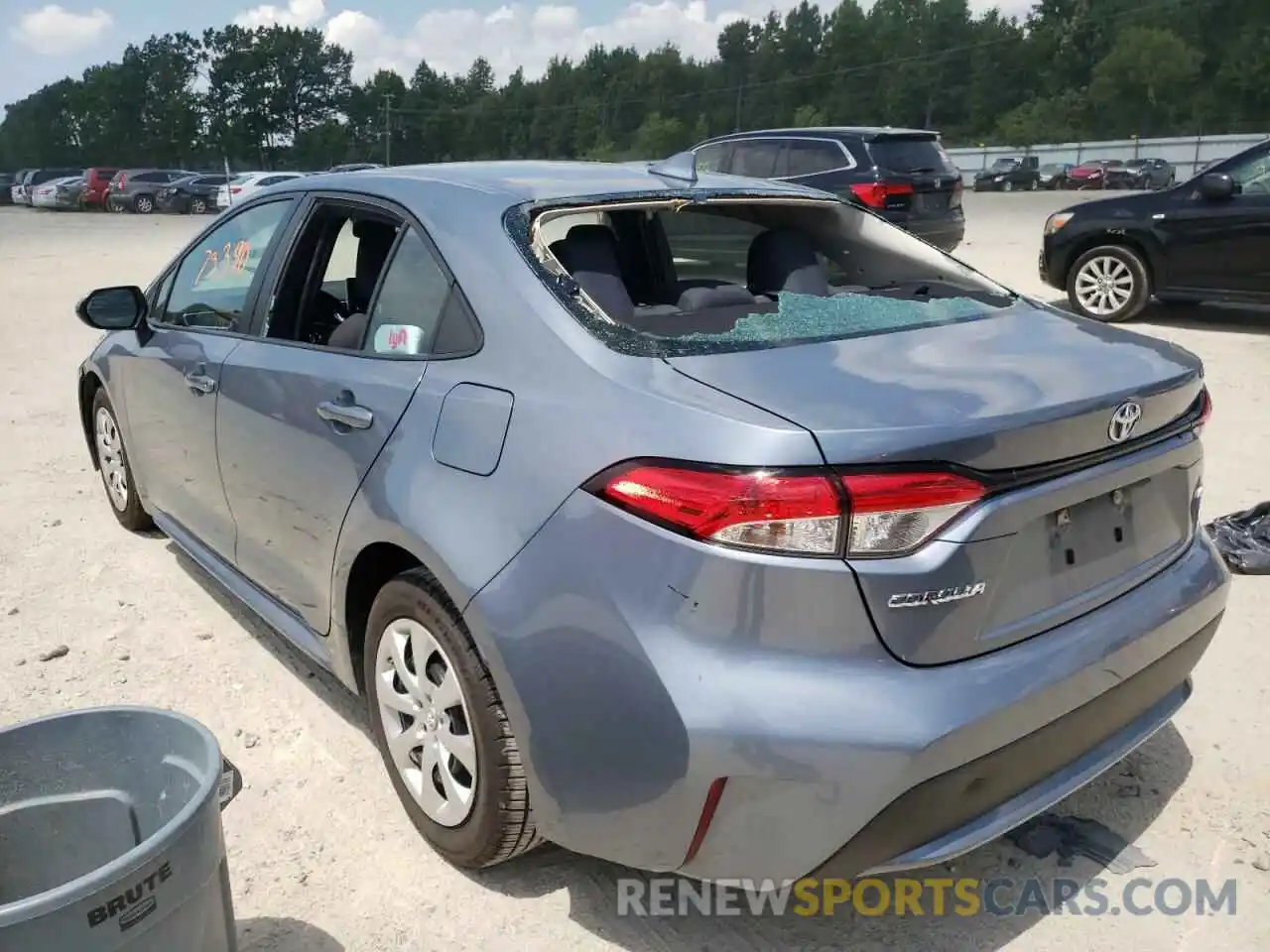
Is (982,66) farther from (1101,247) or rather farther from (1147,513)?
(1147,513)

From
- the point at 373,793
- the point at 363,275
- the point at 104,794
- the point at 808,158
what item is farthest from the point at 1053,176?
the point at 104,794

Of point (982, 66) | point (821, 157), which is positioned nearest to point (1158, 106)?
point (982, 66)

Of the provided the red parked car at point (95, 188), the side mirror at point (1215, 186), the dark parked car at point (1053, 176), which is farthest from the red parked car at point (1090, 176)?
the side mirror at point (1215, 186)

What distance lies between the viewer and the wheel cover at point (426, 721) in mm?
2416

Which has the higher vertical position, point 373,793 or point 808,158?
point 808,158

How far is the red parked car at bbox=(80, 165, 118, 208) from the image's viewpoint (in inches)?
1527

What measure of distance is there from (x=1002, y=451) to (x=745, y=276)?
146cm

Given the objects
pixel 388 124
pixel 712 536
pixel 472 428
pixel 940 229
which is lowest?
pixel 712 536

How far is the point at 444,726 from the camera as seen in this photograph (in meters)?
2.47

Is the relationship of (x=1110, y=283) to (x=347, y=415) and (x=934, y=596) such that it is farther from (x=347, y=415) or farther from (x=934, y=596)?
(x=934, y=596)

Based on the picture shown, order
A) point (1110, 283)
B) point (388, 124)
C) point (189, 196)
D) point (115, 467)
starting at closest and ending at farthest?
point (115, 467) → point (1110, 283) → point (189, 196) → point (388, 124)

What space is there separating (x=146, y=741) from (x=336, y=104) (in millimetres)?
114248

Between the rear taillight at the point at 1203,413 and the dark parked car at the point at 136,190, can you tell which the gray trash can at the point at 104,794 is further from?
the dark parked car at the point at 136,190

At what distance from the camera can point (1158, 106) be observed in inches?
3132
